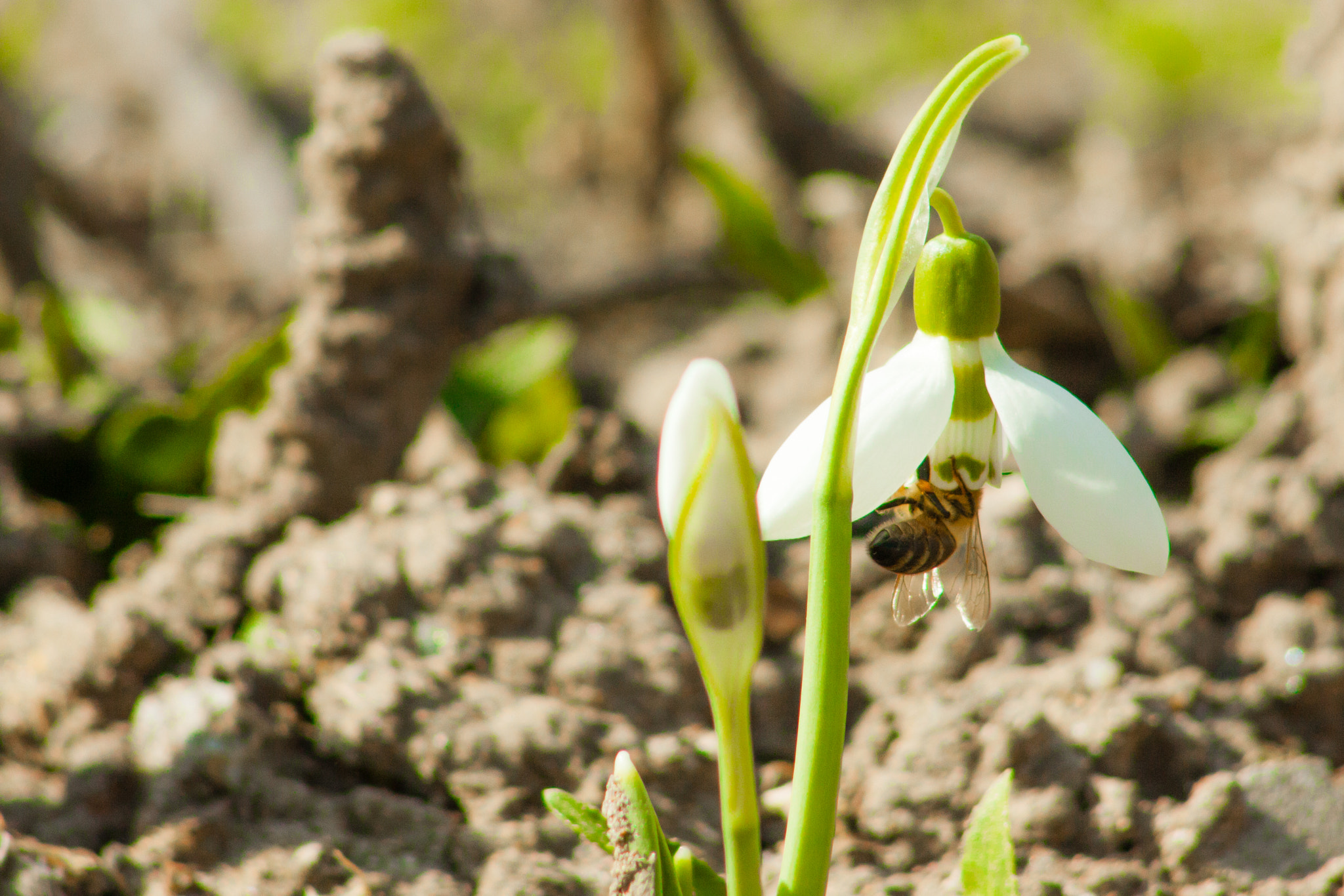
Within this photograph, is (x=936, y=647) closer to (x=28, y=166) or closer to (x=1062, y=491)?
(x=1062, y=491)

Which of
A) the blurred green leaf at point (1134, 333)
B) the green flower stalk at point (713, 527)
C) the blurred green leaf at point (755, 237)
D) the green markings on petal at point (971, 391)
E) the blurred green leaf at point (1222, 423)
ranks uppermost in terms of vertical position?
the blurred green leaf at point (755, 237)

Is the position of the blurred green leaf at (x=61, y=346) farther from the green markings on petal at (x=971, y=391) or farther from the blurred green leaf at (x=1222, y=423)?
the blurred green leaf at (x=1222, y=423)

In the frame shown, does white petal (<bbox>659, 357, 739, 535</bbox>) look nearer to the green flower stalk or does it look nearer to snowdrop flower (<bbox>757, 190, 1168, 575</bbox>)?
the green flower stalk

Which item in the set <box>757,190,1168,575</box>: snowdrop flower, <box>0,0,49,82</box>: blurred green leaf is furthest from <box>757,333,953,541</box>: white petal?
<box>0,0,49,82</box>: blurred green leaf

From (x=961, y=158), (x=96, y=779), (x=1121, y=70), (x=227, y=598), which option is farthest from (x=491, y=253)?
(x=1121, y=70)

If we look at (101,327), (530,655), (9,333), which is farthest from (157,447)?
(530,655)

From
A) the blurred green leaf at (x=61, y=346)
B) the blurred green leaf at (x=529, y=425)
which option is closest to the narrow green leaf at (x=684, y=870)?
the blurred green leaf at (x=529, y=425)
